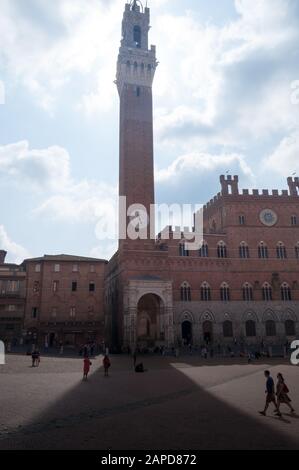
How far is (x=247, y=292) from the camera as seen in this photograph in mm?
46312

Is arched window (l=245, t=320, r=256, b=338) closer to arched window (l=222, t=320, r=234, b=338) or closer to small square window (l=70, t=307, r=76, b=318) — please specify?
arched window (l=222, t=320, r=234, b=338)

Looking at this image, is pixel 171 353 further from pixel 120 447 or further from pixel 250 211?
pixel 120 447

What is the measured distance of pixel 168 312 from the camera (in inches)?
1597

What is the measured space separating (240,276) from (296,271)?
7414 millimetres

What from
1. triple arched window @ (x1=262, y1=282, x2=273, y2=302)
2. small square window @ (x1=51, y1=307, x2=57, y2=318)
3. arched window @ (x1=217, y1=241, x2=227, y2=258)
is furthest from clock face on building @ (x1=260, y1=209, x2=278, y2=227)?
small square window @ (x1=51, y1=307, x2=57, y2=318)

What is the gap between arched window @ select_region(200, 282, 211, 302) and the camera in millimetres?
45094

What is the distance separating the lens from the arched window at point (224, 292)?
45.6 metres

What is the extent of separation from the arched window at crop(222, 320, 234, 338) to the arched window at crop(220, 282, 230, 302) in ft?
8.92

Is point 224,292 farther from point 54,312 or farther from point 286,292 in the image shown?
point 54,312

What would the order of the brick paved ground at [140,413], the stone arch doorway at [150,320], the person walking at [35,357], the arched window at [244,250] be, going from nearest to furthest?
the brick paved ground at [140,413] < the person walking at [35,357] < the stone arch doorway at [150,320] < the arched window at [244,250]

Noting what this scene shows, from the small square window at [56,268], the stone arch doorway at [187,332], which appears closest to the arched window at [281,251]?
the stone arch doorway at [187,332]

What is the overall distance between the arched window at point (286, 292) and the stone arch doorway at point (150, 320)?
53.0ft

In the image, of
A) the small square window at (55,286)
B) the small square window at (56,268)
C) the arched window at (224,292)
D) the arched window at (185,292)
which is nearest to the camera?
the arched window at (185,292)

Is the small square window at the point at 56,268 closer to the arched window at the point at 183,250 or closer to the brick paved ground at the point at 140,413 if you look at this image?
the arched window at the point at 183,250
